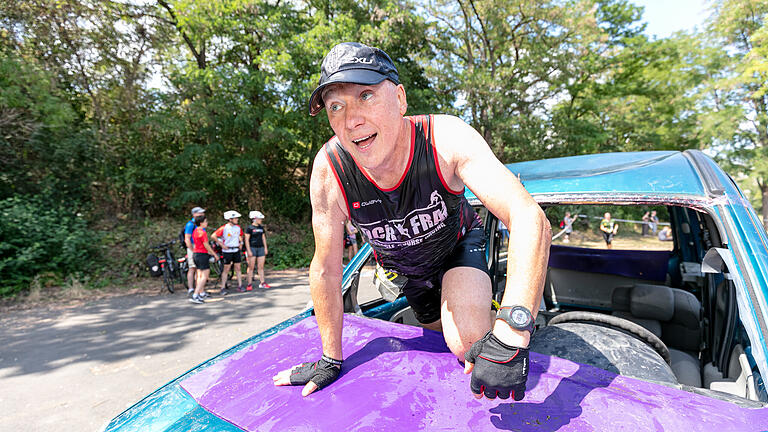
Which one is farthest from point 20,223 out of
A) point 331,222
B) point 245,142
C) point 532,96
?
point 532,96

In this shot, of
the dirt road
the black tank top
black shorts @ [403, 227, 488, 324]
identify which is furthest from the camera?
the dirt road

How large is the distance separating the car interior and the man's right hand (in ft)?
2.36

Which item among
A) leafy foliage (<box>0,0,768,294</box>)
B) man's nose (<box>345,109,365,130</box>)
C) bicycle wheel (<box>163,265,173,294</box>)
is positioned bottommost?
bicycle wheel (<box>163,265,173,294</box>)

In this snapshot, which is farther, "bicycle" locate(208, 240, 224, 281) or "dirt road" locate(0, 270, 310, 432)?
"bicycle" locate(208, 240, 224, 281)

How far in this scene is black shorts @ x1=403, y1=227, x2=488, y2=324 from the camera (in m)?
1.94

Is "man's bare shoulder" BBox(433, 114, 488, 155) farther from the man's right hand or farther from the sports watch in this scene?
the man's right hand

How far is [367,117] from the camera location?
1511mm

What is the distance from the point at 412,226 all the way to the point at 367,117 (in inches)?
22.0

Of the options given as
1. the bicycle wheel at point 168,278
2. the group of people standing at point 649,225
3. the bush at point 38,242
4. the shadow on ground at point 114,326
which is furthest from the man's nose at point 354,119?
the group of people standing at point 649,225

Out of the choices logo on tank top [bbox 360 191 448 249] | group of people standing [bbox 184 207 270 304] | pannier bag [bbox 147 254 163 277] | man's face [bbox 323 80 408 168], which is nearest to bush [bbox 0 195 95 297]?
pannier bag [bbox 147 254 163 277]

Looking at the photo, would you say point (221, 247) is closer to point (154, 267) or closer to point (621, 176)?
point (154, 267)

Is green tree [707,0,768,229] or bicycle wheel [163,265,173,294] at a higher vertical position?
green tree [707,0,768,229]

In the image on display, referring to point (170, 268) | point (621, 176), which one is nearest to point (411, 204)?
point (621, 176)

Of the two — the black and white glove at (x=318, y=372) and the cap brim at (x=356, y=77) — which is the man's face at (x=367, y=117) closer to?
the cap brim at (x=356, y=77)
